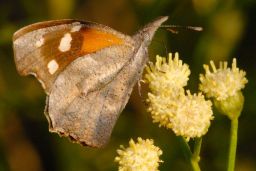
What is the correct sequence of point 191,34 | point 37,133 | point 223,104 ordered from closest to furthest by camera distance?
point 223,104 → point 191,34 → point 37,133

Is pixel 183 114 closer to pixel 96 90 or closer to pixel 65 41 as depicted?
pixel 96 90

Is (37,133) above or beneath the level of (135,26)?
beneath

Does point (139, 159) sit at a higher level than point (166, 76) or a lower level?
lower

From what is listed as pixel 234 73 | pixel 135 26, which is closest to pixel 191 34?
pixel 135 26

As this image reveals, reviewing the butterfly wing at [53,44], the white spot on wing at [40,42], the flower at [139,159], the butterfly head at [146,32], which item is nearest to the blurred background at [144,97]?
the flower at [139,159]

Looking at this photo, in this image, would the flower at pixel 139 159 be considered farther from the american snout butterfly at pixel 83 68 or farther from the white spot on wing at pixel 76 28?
the white spot on wing at pixel 76 28

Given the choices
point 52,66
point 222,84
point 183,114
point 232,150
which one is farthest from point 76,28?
point 232,150

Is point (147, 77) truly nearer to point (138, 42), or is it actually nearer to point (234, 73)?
point (138, 42)
